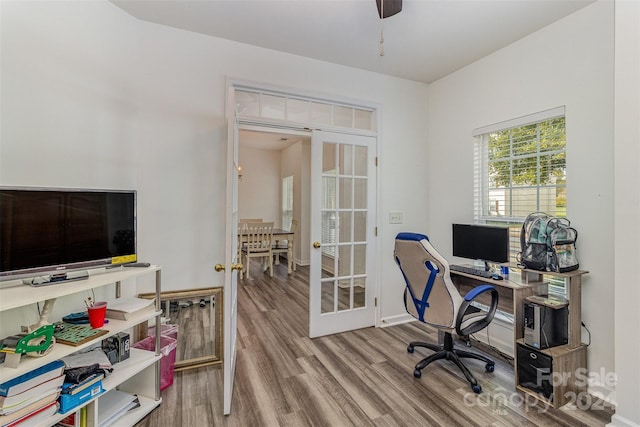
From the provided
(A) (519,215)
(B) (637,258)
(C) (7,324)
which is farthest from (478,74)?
(C) (7,324)

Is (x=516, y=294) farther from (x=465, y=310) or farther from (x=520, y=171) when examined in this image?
(x=520, y=171)

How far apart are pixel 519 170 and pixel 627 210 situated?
102cm

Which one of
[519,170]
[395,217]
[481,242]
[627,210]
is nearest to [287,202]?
[395,217]

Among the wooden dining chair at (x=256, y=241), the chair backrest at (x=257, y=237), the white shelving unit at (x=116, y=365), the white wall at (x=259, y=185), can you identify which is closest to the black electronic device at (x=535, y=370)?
the white shelving unit at (x=116, y=365)

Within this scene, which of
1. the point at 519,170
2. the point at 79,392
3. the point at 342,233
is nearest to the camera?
the point at 79,392

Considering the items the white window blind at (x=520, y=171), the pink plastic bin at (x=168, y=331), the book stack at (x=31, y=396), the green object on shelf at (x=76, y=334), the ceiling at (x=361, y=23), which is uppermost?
the ceiling at (x=361, y=23)

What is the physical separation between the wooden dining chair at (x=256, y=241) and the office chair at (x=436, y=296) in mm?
3477

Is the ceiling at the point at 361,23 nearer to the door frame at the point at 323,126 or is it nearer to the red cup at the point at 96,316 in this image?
the door frame at the point at 323,126

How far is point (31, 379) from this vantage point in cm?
138

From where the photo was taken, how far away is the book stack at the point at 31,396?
4.21 feet

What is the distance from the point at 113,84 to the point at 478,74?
A: 3.26 m

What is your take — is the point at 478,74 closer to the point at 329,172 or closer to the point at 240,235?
the point at 329,172

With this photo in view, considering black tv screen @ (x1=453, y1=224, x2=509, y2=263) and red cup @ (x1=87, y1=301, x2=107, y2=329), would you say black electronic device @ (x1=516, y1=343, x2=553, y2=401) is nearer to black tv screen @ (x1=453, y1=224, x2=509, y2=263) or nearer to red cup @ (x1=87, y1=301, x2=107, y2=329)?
black tv screen @ (x1=453, y1=224, x2=509, y2=263)

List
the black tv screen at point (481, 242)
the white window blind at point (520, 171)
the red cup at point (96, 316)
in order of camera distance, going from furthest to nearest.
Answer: the black tv screen at point (481, 242)
the white window blind at point (520, 171)
the red cup at point (96, 316)
